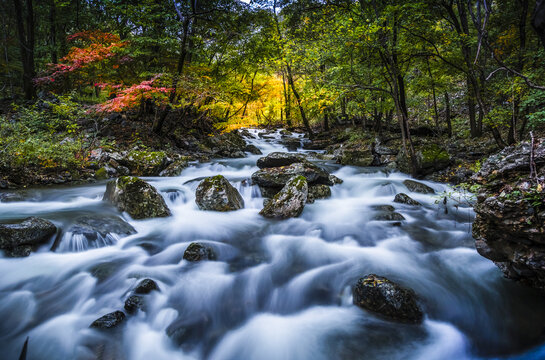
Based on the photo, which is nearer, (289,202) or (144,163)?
(289,202)

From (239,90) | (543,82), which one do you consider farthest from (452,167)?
(239,90)

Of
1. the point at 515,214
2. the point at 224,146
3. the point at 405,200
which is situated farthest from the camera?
the point at 224,146

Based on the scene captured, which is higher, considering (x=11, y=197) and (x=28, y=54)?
(x=28, y=54)

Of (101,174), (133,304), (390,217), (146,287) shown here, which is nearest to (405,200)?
(390,217)

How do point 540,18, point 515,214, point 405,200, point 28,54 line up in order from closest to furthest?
point 540,18, point 515,214, point 405,200, point 28,54

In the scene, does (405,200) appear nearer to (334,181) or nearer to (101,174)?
(334,181)

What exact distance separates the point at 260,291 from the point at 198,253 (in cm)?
137

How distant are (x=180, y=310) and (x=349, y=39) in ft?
26.9

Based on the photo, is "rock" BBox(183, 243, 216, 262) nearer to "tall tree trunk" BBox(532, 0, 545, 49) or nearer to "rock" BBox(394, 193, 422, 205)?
"tall tree trunk" BBox(532, 0, 545, 49)

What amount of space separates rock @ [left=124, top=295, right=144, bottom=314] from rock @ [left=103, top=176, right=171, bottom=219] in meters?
3.03

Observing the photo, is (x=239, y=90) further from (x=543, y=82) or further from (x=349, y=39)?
(x=543, y=82)

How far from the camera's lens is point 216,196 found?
23.0ft

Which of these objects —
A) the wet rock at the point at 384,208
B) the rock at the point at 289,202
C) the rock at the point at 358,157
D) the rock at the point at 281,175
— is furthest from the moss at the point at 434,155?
the rock at the point at 289,202

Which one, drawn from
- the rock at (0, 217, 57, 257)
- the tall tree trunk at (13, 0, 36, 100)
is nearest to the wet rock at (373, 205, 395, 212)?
the rock at (0, 217, 57, 257)
